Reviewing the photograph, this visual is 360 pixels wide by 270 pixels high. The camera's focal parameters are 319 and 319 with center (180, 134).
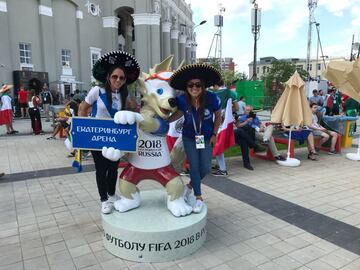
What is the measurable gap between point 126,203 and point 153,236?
2.15ft

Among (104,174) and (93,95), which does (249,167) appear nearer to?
(104,174)

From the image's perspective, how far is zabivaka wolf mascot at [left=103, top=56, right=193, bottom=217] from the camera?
3.67 m

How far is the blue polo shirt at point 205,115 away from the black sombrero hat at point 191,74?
18 cm

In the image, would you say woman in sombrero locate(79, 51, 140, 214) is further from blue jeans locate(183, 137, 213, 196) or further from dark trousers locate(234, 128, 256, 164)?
dark trousers locate(234, 128, 256, 164)

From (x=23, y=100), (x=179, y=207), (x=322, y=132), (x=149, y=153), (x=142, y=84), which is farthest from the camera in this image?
(x=23, y=100)

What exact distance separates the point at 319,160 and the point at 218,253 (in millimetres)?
5500

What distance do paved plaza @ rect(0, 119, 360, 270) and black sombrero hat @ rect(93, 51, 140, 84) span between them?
195 centimetres

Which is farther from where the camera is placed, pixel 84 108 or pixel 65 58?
pixel 65 58

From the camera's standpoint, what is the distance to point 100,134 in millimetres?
3434

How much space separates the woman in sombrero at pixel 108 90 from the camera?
3631mm

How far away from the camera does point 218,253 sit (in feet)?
11.3

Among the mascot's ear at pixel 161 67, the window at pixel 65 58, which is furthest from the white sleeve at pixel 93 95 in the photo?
the window at pixel 65 58

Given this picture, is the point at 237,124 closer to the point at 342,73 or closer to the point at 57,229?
the point at 342,73

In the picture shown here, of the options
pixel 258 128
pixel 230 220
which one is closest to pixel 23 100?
pixel 258 128
